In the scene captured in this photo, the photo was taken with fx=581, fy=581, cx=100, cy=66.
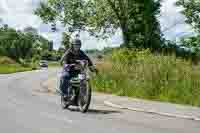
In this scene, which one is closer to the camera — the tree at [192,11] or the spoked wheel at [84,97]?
the spoked wheel at [84,97]

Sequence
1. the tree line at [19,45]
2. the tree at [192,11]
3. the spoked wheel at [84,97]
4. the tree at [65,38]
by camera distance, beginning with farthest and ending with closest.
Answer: the tree line at [19,45], the tree at [65,38], the tree at [192,11], the spoked wheel at [84,97]

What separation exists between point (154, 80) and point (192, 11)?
26.2 metres

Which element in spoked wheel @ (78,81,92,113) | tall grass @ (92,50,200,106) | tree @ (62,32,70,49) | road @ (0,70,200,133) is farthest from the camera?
tree @ (62,32,70,49)

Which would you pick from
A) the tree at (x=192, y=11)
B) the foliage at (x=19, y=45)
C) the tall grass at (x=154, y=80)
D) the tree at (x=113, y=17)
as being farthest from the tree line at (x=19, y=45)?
the tall grass at (x=154, y=80)

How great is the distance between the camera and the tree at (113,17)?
50.4 metres

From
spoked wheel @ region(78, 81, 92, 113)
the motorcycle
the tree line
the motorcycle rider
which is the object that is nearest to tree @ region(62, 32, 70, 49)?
the motorcycle rider

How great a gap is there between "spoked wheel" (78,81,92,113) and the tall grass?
12.3 feet

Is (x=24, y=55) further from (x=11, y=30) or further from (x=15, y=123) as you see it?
(x=15, y=123)

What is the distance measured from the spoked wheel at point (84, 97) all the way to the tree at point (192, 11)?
31.9 metres

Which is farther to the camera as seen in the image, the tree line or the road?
the tree line

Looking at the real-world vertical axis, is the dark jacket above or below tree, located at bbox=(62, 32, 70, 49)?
below

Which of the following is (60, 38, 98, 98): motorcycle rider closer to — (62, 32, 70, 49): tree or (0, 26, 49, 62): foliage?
(62, 32, 70, 49): tree

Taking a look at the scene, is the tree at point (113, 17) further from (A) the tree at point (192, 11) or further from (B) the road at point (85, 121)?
(B) the road at point (85, 121)

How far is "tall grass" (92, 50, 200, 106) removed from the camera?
1891cm
